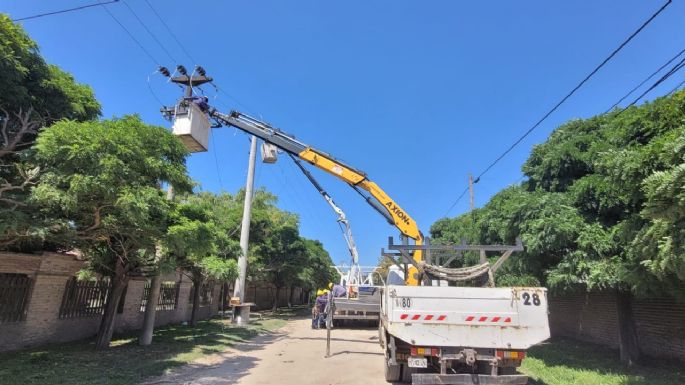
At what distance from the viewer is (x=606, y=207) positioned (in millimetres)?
9273

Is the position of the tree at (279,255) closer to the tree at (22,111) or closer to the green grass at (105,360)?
the green grass at (105,360)

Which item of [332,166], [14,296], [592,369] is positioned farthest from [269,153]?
[592,369]

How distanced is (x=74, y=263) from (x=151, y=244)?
4004mm

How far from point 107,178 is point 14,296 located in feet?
18.3

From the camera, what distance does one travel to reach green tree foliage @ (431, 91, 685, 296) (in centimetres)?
555

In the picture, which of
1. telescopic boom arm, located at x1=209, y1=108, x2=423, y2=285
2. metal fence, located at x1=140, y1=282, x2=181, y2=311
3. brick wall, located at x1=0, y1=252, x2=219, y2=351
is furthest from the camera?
metal fence, located at x1=140, y1=282, x2=181, y2=311

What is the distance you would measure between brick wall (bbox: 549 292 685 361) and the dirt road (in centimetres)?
690

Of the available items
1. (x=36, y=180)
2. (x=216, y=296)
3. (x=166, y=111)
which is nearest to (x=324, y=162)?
(x=166, y=111)

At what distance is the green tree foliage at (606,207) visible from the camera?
5.55 meters

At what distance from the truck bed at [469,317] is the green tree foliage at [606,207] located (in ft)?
6.19

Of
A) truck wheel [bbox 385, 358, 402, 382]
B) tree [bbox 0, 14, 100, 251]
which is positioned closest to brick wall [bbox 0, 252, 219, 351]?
tree [bbox 0, 14, 100, 251]

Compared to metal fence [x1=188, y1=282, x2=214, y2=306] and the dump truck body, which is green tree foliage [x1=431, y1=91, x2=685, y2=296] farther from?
metal fence [x1=188, y1=282, x2=214, y2=306]

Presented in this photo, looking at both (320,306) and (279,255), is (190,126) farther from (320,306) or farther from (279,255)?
(279,255)

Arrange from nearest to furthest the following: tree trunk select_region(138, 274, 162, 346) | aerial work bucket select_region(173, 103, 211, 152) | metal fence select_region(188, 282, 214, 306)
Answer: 1. tree trunk select_region(138, 274, 162, 346)
2. aerial work bucket select_region(173, 103, 211, 152)
3. metal fence select_region(188, 282, 214, 306)
